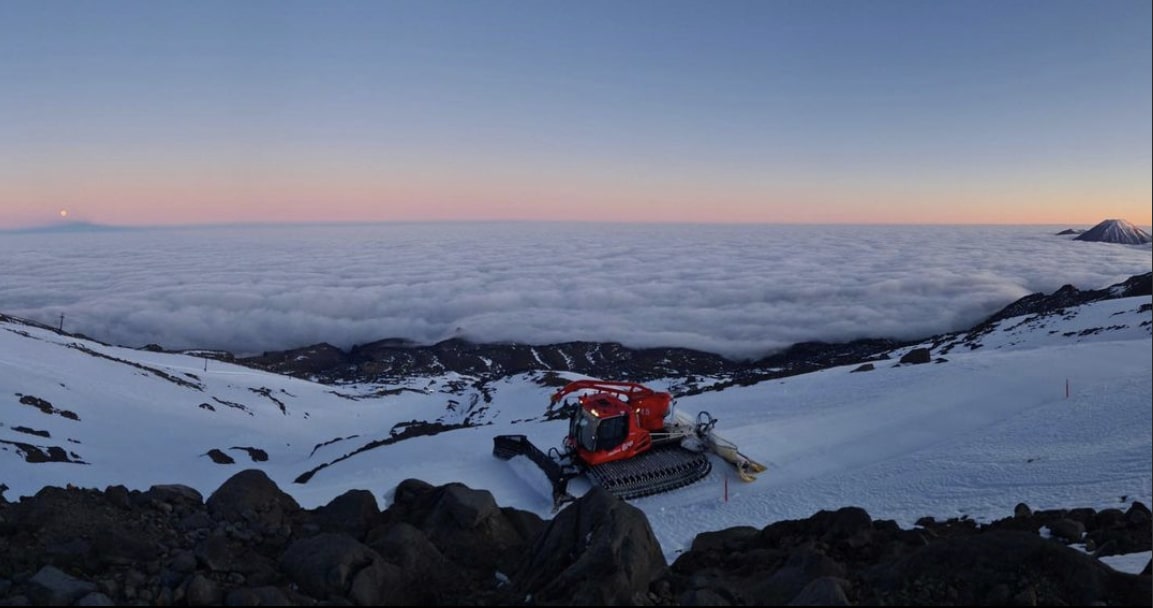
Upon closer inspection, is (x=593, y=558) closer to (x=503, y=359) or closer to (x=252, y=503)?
(x=252, y=503)

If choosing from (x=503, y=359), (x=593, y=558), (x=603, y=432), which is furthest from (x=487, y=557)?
(x=503, y=359)

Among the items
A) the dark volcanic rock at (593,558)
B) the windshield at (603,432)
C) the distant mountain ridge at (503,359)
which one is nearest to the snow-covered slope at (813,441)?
the windshield at (603,432)

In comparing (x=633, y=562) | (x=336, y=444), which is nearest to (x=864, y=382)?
(x=633, y=562)

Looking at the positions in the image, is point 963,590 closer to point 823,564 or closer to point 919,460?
point 823,564

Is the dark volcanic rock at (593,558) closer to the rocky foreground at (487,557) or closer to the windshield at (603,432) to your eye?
the rocky foreground at (487,557)

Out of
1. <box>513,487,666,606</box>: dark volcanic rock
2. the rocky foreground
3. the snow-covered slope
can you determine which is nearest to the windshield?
the snow-covered slope

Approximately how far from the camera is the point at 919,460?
48.0ft

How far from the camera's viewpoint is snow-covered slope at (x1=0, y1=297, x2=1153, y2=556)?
12.7 m

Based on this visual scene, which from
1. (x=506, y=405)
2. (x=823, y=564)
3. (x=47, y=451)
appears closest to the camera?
(x=823, y=564)

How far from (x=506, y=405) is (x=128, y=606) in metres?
43.9

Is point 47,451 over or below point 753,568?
below

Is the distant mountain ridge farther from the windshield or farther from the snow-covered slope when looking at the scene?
the windshield

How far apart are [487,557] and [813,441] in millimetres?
12778

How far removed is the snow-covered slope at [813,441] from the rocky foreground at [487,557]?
11.9ft
